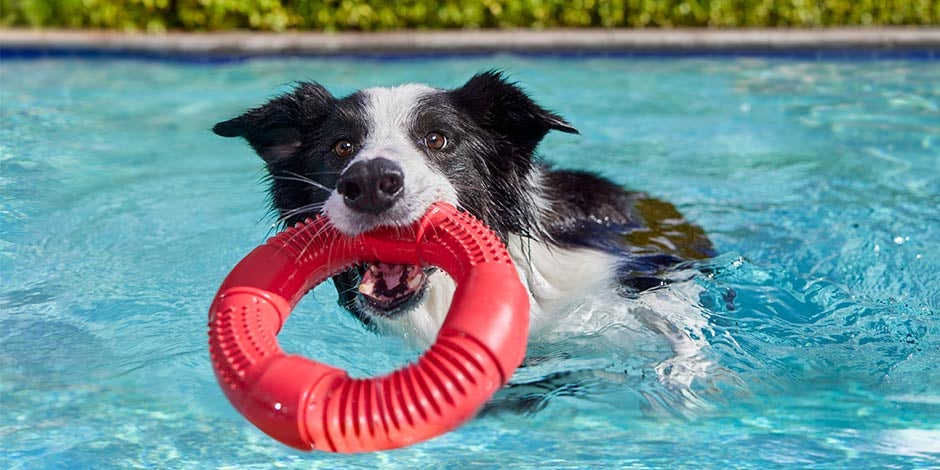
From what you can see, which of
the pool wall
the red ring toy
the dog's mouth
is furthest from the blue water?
the pool wall

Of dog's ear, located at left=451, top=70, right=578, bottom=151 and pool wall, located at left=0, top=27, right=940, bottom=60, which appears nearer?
dog's ear, located at left=451, top=70, right=578, bottom=151

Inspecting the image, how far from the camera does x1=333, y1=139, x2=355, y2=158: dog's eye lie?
3.59 m

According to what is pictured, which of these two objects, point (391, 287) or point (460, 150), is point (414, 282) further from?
point (460, 150)

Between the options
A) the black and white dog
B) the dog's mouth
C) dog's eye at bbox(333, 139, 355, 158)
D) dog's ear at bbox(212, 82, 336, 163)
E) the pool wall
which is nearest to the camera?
the black and white dog

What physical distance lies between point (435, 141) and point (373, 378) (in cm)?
120

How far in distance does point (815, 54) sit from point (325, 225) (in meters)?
7.90

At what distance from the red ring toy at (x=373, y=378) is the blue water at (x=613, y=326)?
582 mm

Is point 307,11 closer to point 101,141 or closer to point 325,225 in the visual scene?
point 101,141

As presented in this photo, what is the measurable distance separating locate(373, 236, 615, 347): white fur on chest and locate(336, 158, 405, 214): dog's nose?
22.4 inches

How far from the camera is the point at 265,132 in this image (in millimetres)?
3893

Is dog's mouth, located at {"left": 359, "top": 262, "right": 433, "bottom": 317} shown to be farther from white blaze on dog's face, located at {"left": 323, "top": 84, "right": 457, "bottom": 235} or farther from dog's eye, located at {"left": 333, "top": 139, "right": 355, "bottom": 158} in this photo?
dog's eye, located at {"left": 333, "top": 139, "right": 355, "bottom": 158}

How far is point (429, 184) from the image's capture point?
334cm

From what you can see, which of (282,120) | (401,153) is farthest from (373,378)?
(282,120)

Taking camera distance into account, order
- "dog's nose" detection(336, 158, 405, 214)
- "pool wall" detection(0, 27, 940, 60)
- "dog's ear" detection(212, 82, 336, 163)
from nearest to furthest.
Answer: "dog's nose" detection(336, 158, 405, 214)
"dog's ear" detection(212, 82, 336, 163)
"pool wall" detection(0, 27, 940, 60)
